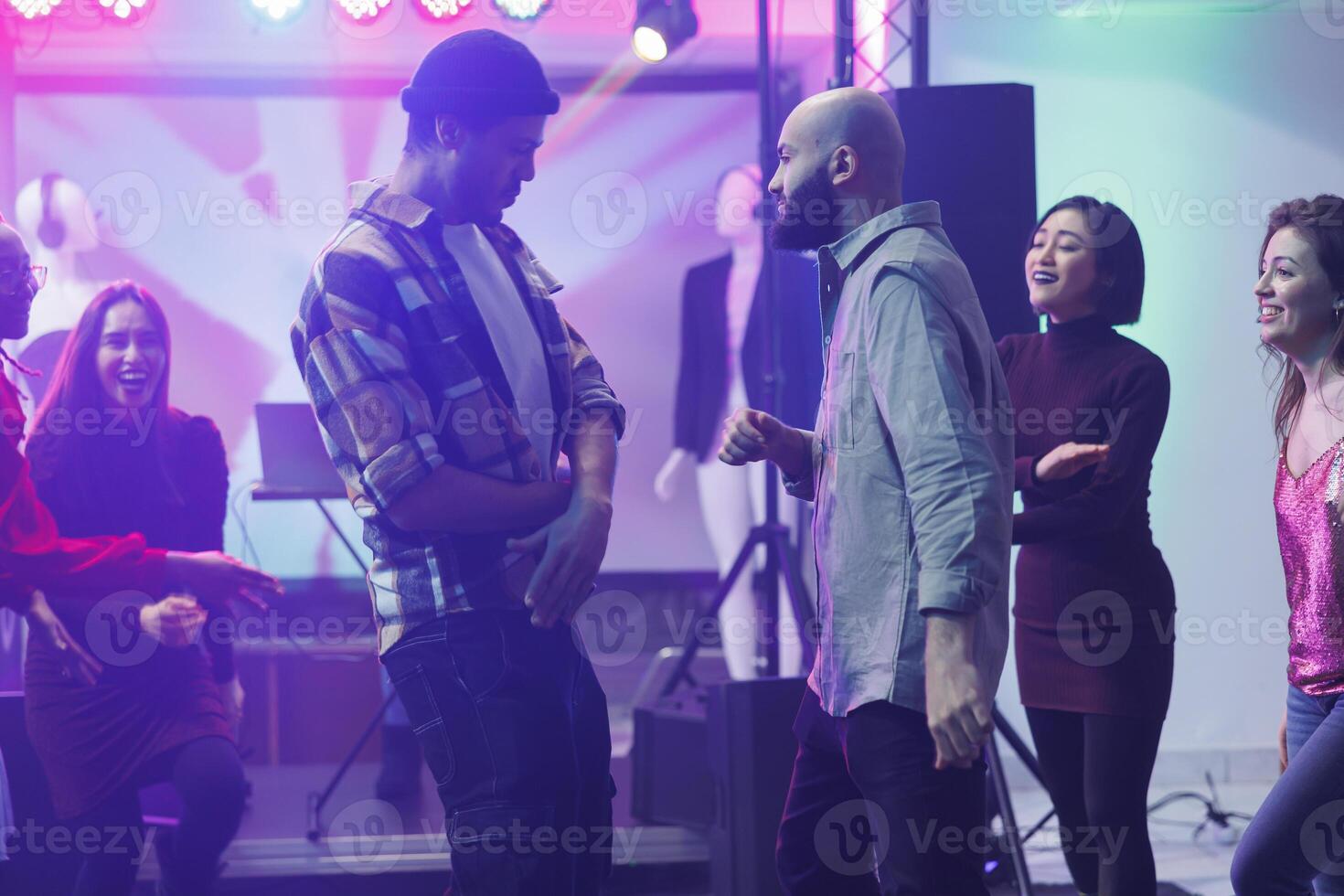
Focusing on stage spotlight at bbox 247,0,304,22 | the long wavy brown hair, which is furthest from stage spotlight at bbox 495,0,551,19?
the long wavy brown hair

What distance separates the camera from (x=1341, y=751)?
5.79 feet

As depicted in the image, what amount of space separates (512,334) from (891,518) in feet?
1.93

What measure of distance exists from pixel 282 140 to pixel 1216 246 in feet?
13.3

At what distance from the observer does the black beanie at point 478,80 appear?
1.57 m

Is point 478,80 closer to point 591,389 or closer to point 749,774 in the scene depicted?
point 591,389

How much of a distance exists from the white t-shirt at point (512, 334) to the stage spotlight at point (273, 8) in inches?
147

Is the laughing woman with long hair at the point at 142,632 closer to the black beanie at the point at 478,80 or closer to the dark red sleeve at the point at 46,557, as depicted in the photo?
the dark red sleeve at the point at 46,557

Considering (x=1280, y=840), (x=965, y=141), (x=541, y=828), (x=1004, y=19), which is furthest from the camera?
(x=1004, y=19)

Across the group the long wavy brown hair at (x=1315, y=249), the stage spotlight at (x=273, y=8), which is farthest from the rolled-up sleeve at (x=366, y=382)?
the stage spotlight at (x=273, y=8)

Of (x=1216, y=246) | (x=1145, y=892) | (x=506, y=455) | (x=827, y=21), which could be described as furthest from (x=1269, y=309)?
(x=827, y=21)

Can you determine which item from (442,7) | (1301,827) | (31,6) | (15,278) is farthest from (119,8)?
(1301,827)

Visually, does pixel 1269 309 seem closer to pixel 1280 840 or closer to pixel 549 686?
pixel 1280 840

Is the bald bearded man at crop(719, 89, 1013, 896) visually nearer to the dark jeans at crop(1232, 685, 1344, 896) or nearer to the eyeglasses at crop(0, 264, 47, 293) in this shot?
the dark jeans at crop(1232, 685, 1344, 896)

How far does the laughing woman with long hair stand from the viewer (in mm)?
2443
